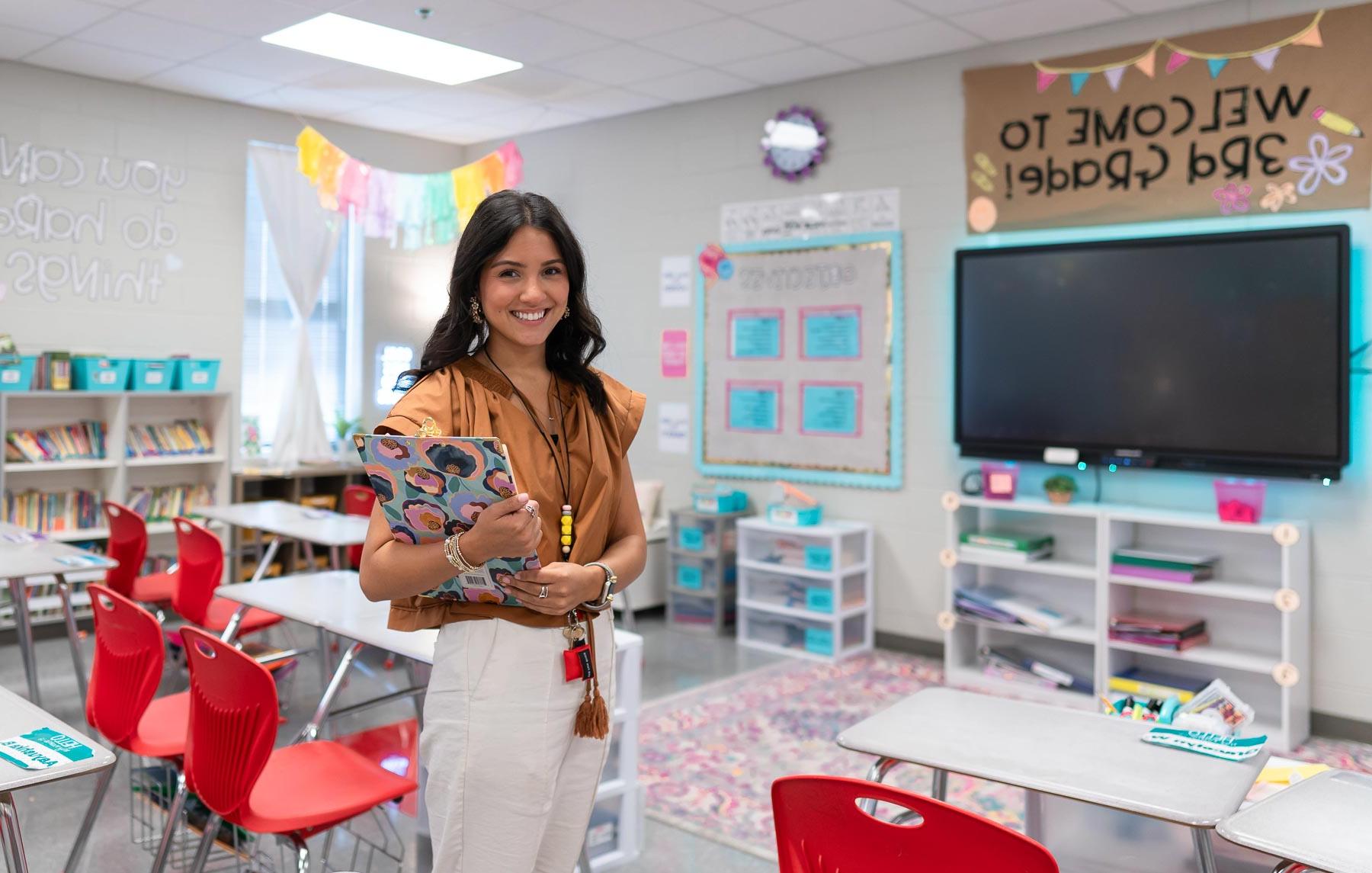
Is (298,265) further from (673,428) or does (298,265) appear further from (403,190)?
(673,428)

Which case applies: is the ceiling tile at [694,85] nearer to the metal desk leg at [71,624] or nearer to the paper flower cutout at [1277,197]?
the paper flower cutout at [1277,197]

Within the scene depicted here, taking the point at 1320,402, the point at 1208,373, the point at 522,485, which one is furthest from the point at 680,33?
the point at 522,485

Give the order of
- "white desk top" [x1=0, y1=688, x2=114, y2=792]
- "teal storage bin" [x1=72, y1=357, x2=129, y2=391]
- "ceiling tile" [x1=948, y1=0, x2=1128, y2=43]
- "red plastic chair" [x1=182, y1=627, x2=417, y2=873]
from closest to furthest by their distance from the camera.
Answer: "white desk top" [x1=0, y1=688, x2=114, y2=792] → "red plastic chair" [x1=182, y1=627, x2=417, y2=873] → "ceiling tile" [x1=948, y1=0, x2=1128, y2=43] → "teal storage bin" [x1=72, y1=357, x2=129, y2=391]

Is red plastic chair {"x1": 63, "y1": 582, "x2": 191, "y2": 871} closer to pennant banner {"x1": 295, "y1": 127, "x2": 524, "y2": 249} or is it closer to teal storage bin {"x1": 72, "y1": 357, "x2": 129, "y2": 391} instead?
teal storage bin {"x1": 72, "y1": 357, "x2": 129, "y2": 391}

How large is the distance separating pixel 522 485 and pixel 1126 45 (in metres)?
3.93

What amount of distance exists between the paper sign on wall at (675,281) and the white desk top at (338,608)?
3.08 meters

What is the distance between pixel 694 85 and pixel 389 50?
1527 millimetres

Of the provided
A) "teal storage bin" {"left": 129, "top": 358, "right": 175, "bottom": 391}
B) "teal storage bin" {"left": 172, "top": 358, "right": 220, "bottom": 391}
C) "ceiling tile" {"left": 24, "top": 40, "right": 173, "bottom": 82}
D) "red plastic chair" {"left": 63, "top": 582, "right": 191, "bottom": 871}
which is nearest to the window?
"teal storage bin" {"left": 172, "top": 358, "right": 220, "bottom": 391}

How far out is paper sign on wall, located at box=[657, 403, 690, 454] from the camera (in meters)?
6.29

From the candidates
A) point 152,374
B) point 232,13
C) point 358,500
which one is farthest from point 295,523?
point 232,13

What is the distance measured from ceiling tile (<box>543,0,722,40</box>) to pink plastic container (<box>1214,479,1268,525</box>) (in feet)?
8.89

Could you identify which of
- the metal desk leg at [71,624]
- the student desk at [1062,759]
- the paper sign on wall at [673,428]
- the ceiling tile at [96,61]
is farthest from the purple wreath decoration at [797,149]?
the student desk at [1062,759]

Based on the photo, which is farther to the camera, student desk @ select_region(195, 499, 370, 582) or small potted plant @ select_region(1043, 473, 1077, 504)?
small potted plant @ select_region(1043, 473, 1077, 504)

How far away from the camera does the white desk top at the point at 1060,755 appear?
170cm
